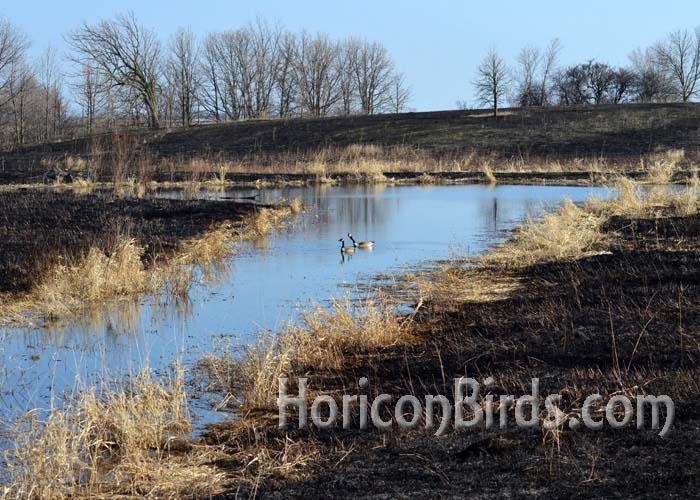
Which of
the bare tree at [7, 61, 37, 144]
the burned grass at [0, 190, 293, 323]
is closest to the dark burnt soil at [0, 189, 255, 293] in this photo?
the burned grass at [0, 190, 293, 323]

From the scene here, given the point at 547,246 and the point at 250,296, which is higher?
the point at 547,246

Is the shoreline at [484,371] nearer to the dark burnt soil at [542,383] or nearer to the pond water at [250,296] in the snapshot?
the dark burnt soil at [542,383]

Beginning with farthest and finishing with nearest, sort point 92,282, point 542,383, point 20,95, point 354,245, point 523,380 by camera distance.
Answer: point 20,95 < point 354,245 < point 92,282 < point 523,380 < point 542,383

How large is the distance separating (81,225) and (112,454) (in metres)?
12.1

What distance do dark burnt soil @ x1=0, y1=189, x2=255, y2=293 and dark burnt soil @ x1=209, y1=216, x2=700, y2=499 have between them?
5.60 meters

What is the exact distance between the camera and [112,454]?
5418mm

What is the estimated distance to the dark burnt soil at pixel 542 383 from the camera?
4562mm

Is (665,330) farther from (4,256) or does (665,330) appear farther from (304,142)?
(304,142)

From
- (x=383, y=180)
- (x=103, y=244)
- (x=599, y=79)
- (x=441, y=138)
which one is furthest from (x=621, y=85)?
(x=103, y=244)

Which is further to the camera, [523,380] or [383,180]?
[383,180]

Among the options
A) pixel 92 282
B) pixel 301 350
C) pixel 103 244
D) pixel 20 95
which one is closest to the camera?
pixel 301 350

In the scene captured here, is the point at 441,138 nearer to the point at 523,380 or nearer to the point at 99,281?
the point at 99,281

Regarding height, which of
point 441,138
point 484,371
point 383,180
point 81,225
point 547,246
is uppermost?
point 441,138

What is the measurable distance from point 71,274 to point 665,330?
23.0 feet
